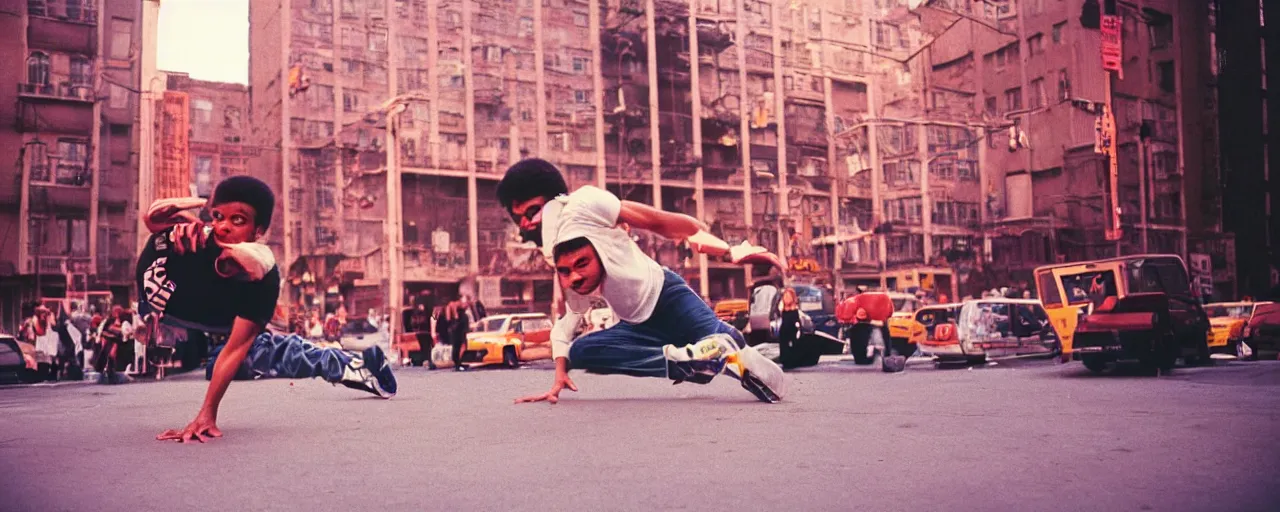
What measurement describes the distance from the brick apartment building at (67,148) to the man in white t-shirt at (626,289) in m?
22.2

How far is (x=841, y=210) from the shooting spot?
38.6 metres

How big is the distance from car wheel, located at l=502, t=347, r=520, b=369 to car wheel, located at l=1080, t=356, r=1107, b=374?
34.9ft

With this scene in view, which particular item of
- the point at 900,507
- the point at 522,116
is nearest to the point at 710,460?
the point at 900,507

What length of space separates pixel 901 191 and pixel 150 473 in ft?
117

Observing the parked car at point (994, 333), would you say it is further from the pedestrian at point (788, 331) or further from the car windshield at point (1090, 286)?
the pedestrian at point (788, 331)

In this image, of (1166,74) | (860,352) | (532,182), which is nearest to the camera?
(532,182)

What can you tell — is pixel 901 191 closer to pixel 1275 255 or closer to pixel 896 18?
pixel 896 18

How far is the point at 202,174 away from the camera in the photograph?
32.1 meters

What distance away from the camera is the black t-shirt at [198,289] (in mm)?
6395

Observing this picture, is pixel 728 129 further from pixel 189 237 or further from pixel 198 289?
pixel 189 237

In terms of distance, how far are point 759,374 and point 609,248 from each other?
4.39ft

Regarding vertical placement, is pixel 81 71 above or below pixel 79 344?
above

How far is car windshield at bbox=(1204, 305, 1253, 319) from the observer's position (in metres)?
16.2

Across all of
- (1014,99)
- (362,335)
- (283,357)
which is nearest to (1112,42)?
(1014,99)
